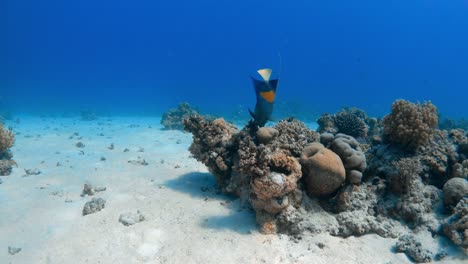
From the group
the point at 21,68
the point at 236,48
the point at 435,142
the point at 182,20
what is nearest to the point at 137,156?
the point at 435,142

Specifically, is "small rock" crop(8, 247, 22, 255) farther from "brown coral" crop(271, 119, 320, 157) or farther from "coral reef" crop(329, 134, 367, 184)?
"coral reef" crop(329, 134, 367, 184)

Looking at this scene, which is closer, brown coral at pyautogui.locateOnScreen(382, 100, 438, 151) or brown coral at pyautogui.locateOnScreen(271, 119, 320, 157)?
brown coral at pyautogui.locateOnScreen(271, 119, 320, 157)

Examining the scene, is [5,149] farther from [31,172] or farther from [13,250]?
[13,250]

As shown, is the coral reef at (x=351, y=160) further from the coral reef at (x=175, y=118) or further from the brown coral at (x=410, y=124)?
the coral reef at (x=175, y=118)

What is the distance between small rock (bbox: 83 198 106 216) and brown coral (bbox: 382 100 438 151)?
6.22m

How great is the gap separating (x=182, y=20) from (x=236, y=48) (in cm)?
3389

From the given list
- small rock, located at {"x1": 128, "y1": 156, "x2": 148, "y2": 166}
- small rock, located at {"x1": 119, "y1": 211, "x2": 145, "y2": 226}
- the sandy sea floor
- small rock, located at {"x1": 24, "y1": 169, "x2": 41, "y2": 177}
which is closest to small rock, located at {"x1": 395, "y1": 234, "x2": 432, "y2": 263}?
the sandy sea floor

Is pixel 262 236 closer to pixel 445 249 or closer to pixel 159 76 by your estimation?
pixel 445 249

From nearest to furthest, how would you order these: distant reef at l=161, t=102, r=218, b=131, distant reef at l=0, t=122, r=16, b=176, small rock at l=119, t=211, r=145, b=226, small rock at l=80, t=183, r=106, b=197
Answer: small rock at l=119, t=211, r=145, b=226 → small rock at l=80, t=183, r=106, b=197 → distant reef at l=0, t=122, r=16, b=176 → distant reef at l=161, t=102, r=218, b=131

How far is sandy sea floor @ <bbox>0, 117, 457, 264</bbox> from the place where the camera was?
4.32m

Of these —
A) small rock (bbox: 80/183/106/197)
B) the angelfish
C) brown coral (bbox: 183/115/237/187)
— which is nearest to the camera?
the angelfish

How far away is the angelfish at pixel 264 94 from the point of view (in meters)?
4.90

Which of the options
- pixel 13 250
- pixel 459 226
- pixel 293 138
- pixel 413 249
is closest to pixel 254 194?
pixel 293 138

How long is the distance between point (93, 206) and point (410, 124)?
→ 6.62 metres
